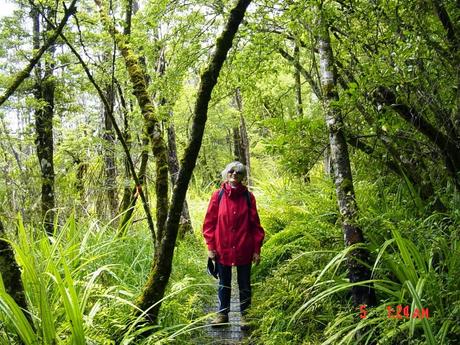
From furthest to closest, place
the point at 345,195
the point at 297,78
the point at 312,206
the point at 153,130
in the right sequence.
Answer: the point at 297,78
the point at 312,206
the point at 153,130
the point at 345,195

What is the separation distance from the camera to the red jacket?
4.49m

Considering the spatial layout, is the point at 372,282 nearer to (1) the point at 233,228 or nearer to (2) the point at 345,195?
(2) the point at 345,195

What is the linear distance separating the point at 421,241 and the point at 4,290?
315 cm

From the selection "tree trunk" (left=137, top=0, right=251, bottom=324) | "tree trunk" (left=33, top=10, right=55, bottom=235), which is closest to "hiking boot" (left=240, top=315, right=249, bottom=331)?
"tree trunk" (left=137, top=0, right=251, bottom=324)

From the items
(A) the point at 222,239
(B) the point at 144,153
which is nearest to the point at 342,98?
(A) the point at 222,239

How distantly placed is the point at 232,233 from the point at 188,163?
1537 mm

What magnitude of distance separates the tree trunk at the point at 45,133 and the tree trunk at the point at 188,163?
4.80 metres

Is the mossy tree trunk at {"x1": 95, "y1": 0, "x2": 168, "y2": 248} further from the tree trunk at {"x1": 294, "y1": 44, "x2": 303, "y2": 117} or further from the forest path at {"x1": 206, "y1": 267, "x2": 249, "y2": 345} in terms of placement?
the tree trunk at {"x1": 294, "y1": 44, "x2": 303, "y2": 117}

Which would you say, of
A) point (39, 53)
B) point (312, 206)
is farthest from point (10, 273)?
point (312, 206)

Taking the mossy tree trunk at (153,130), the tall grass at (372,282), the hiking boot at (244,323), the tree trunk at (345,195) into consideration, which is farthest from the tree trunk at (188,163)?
the hiking boot at (244,323)

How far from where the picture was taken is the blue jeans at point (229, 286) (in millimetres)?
4500

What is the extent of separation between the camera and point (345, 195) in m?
3.51

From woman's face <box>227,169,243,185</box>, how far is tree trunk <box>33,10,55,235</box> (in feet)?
14.0

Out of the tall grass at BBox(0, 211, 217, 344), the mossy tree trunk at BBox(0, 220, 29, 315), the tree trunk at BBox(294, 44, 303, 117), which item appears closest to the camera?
the mossy tree trunk at BBox(0, 220, 29, 315)
